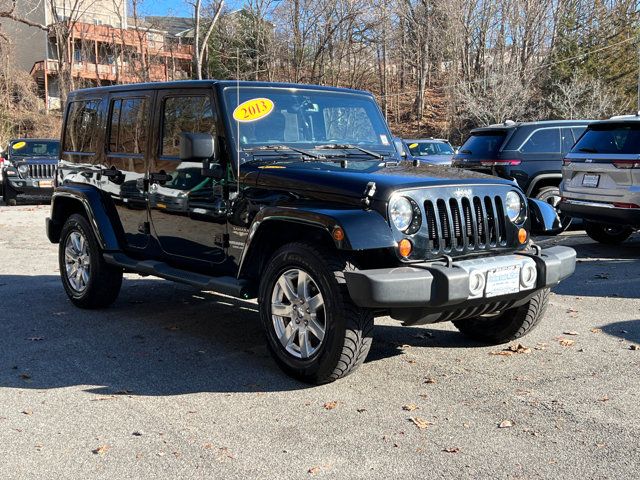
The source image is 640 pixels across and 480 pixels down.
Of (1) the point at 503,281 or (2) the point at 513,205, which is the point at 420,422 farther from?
(2) the point at 513,205

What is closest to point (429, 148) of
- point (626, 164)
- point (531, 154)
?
point (531, 154)

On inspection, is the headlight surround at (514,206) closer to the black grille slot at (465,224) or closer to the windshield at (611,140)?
the black grille slot at (465,224)

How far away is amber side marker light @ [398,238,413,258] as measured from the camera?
4539mm

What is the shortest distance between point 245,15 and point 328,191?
112 ft

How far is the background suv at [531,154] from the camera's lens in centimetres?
1224

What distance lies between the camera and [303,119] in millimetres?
5957

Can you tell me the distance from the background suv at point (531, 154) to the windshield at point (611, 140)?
Result: 2.03m

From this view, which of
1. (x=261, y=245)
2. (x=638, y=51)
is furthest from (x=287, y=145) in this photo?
(x=638, y=51)

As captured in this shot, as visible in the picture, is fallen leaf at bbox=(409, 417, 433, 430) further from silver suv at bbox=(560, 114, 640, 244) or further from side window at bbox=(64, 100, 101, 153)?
silver suv at bbox=(560, 114, 640, 244)

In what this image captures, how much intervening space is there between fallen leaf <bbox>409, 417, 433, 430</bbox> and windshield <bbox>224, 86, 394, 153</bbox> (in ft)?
7.87

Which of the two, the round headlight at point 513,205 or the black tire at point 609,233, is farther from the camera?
the black tire at point 609,233

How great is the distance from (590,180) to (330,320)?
6.51 m

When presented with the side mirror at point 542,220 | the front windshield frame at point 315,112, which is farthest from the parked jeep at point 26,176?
the side mirror at point 542,220

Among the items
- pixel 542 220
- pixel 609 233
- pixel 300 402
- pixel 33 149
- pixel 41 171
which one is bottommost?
pixel 300 402
